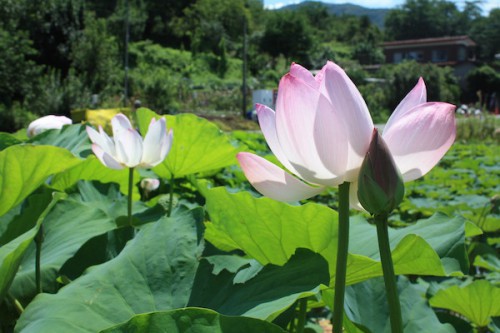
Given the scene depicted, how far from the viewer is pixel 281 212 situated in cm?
52

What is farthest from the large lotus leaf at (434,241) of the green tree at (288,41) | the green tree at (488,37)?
the green tree at (488,37)

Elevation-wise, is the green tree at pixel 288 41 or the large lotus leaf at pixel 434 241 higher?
the large lotus leaf at pixel 434 241

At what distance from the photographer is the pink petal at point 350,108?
36 cm

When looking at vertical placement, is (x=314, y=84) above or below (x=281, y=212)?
above


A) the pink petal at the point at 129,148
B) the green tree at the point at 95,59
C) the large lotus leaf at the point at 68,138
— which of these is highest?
the pink petal at the point at 129,148

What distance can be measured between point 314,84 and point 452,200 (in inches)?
95.6

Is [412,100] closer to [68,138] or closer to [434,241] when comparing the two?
[434,241]

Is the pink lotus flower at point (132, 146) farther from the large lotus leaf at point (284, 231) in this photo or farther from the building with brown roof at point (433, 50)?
the building with brown roof at point (433, 50)

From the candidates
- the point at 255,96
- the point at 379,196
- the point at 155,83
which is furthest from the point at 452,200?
the point at 255,96

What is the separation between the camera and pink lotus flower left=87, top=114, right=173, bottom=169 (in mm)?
783

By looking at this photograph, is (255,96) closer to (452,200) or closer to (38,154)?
(452,200)

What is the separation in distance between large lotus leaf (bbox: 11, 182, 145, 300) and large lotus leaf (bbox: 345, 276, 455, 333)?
0.95 feet

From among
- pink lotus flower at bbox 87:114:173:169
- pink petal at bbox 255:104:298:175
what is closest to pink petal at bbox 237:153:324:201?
pink petal at bbox 255:104:298:175

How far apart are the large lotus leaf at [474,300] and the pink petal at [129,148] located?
52 cm
